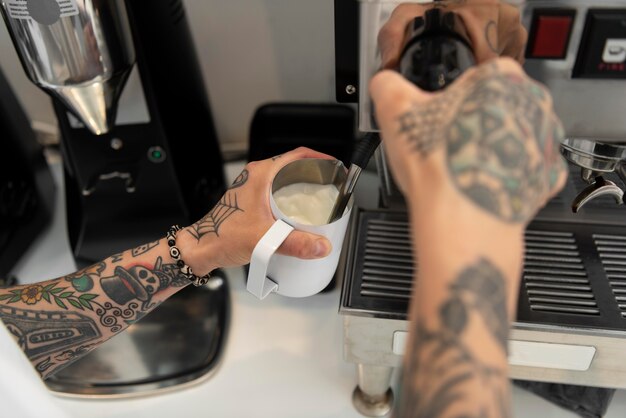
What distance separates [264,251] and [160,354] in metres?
0.35

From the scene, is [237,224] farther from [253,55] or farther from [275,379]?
[253,55]

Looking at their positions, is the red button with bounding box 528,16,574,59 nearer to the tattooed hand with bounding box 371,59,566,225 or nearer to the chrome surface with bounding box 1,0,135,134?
the tattooed hand with bounding box 371,59,566,225

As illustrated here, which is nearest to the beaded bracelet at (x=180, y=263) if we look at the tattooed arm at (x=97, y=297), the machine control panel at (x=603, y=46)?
the tattooed arm at (x=97, y=297)

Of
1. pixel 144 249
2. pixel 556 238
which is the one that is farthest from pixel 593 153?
pixel 144 249

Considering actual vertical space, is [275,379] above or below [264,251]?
below

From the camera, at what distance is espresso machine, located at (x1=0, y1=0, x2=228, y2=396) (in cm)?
58

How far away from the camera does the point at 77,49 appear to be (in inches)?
22.3

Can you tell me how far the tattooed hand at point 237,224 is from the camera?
0.54 metres

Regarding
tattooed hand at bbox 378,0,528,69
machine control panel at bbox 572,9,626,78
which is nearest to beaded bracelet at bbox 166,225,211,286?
tattooed hand at bbox 378,0,528,69

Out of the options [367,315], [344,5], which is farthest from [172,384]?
[344,5]

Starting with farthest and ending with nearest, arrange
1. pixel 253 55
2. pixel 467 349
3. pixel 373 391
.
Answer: pixel 253 55 < pixel 373 391 < pixel 467 349

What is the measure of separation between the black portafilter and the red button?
48 millimetres

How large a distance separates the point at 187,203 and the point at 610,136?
54 cm

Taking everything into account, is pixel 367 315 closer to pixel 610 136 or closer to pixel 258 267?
Answer: pixel 258 267
